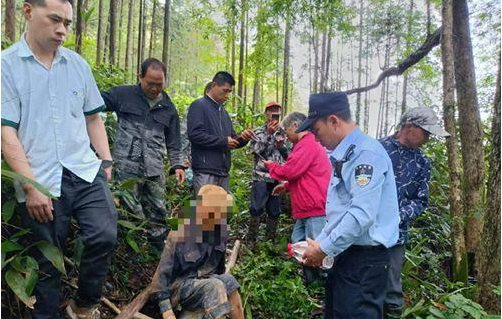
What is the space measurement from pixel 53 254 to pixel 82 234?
0.67 ft

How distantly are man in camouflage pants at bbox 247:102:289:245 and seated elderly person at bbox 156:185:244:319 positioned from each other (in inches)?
85.3

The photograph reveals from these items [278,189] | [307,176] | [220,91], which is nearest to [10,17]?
[220,91]

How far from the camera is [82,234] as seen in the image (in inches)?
96.1

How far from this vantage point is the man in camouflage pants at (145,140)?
12.6 ft

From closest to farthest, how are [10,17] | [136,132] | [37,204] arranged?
[37,204] → [136,132] → [10,17]

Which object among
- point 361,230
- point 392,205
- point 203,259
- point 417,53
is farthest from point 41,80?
point 417,53

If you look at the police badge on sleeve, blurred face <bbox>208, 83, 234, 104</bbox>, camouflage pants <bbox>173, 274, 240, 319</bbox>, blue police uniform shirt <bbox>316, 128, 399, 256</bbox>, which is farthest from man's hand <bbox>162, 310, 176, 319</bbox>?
blurred face <bbox>208, 83, 234, 104</bbox>

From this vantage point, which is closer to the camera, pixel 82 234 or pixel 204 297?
pixel 82 234

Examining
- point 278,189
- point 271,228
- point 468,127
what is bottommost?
point 271,228

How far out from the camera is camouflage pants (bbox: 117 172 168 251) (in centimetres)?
387

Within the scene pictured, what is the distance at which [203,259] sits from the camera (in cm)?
291

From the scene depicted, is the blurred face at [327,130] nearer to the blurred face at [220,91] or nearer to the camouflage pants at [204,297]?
the camouflage pants at [204,297]

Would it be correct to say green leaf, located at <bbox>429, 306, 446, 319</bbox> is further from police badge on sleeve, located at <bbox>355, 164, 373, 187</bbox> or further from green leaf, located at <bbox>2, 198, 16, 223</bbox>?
green leaf, located at <bbox>2, 198, 16, 223</bbox>

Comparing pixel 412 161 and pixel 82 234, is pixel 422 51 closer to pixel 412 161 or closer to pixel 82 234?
pixel 412 161
